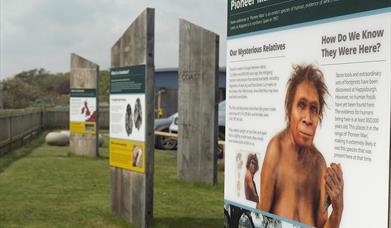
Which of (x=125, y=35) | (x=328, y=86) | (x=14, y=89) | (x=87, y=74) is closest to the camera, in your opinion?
(x=328, y=86)

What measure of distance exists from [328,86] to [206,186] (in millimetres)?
7886

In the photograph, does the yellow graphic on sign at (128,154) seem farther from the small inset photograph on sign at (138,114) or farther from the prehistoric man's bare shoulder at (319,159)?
the prehistoric man's bare shoulder at (319,159)

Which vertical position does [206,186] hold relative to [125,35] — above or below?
below

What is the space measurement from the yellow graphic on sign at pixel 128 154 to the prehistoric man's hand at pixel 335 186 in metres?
3.99

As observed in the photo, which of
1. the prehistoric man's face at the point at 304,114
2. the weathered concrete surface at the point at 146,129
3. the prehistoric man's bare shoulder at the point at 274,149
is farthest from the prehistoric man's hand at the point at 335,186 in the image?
the weathered concrete surface at the point at 146,129

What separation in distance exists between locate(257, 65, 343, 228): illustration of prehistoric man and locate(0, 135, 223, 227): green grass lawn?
3.69 m

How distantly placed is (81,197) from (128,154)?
9.24 feet

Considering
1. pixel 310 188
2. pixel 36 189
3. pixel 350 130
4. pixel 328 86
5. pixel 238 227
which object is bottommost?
pixel 36 189

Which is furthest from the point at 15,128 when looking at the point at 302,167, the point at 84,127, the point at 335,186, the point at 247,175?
the point at 335,186

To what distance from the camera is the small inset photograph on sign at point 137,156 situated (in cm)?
745

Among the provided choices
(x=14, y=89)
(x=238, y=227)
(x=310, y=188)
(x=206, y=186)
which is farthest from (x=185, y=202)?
(x=14, y=89)

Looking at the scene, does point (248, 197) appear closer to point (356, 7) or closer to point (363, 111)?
point (363, 111)

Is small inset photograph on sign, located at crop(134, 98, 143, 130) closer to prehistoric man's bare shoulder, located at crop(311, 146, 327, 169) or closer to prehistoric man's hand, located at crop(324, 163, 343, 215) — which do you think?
prehistoric man's bare shoulder, located at crop(311, 146, 327, 169)

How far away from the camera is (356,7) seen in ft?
11.3
